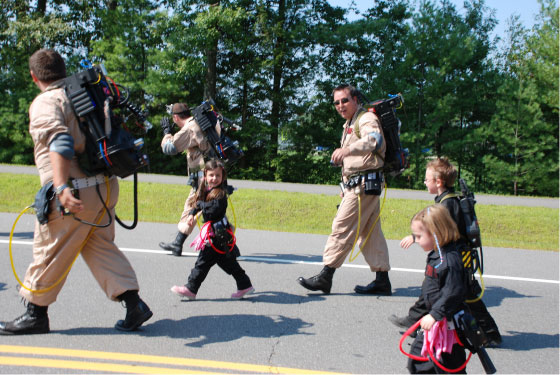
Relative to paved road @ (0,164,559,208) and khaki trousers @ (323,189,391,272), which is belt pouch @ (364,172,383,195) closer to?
khaki trousers @ (323,189,391,272)

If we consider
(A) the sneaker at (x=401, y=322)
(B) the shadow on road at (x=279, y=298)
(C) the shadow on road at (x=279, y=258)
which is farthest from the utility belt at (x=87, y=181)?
(C) the shadow on road at (x=279, y=258)

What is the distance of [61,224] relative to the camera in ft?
12.1

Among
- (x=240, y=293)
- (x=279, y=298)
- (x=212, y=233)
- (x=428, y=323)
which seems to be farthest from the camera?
(x=279, y=298)

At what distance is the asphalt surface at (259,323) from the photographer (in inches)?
140

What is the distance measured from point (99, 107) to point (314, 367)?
2.31 metres

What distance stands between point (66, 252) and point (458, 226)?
2.81 meters

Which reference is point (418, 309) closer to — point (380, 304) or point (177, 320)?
point (380, 304)

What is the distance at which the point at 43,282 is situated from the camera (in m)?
3.73

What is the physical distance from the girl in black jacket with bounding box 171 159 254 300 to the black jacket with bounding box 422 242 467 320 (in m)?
2.08

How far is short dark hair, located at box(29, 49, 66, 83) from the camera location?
370 centimetres

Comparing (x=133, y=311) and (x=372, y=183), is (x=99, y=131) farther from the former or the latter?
(x=372, y=183)

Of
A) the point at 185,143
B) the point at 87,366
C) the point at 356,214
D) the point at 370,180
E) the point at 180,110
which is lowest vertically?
the point at 87,366

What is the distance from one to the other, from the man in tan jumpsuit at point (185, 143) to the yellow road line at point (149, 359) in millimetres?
2990

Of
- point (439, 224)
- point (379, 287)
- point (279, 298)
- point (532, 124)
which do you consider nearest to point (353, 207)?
point (379, 287)
